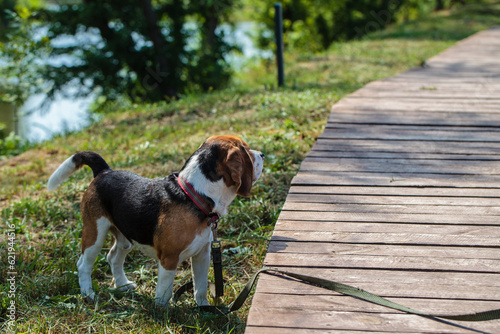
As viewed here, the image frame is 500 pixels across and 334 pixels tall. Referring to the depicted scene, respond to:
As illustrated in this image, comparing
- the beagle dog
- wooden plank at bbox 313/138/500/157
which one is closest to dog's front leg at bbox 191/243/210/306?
the beagle dog

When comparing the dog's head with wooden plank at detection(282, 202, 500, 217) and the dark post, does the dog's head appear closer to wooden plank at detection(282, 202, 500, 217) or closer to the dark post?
wooden plank at detection(282, 202, 500, 217)

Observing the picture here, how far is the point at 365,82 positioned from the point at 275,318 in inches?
249

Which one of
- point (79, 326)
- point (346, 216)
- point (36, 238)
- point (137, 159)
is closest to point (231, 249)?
point (346, 216)

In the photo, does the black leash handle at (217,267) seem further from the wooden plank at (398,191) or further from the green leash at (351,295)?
the wooden plank at (398,191)

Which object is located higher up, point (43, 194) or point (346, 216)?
point (346, 216)

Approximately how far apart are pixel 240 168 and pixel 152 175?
7.77ft

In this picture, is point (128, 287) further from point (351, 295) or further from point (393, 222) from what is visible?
point (393, 222)

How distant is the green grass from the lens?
3.22 metres

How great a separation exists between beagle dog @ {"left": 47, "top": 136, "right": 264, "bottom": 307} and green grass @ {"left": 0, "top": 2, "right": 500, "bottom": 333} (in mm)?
266

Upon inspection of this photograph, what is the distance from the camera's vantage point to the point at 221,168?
3.06 meters

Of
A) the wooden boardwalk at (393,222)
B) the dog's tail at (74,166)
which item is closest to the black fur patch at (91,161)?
the dog's tail at (74,166)

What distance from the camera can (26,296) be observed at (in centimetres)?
352

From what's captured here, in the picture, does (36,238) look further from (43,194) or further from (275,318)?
(275,318)

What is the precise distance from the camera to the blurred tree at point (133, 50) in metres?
11.6
